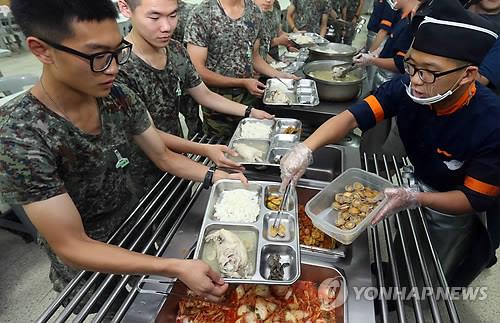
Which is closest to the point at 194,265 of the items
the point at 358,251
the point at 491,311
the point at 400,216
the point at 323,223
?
the point at 323,223

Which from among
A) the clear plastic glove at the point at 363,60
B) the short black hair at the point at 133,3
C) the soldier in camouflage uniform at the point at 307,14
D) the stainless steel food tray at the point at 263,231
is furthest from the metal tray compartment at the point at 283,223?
the soldier in camouflage uniform at the point at 307,14

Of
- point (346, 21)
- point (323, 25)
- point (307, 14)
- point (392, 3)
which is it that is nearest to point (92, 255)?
point (392, 3)

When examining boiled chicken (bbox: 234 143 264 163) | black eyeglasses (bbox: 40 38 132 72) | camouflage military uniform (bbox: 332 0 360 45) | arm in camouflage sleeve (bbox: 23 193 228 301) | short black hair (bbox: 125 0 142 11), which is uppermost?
black eyeglasses (bbox: 40 38 132 72)

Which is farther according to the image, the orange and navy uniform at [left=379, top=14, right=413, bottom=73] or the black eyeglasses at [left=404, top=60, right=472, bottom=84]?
the orange and navy uniform at [left=379, top=14, right=413, bottom=73]

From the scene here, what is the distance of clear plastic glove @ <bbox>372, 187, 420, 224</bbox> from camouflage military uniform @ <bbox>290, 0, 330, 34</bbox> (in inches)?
165

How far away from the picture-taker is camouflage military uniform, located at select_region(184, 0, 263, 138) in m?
2.25

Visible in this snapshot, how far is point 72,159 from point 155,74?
2.60ft

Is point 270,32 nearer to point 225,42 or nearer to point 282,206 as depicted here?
point 225,42

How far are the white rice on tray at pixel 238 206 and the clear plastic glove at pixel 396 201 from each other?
20.3 inches

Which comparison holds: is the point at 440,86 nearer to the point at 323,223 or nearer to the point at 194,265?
the point at 323,223

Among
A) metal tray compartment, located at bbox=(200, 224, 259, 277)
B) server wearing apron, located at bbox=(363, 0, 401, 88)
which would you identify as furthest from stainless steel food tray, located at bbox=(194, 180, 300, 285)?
server wearing apron, located at bbox=(363, 0, 401, 88)

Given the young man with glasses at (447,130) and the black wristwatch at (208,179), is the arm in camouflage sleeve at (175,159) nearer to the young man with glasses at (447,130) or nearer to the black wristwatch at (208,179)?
the black wristwatch at (208,179)

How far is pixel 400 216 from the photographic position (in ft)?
4.88

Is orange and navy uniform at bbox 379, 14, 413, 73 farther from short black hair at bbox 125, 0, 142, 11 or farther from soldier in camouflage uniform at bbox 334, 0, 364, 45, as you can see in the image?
soldier in camouflage uniform at bbox 334, 0, 364, 45
